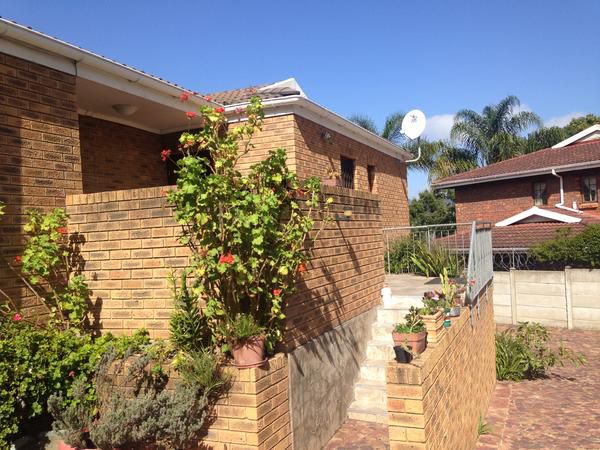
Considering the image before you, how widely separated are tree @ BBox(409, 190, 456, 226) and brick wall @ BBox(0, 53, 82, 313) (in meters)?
27.0

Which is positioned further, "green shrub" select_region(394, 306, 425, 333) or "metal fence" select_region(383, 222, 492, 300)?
"metal fence" select_region(383, 222, 492, 300)

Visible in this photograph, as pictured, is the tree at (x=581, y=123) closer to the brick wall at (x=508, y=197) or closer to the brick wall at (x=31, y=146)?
the brick wall at (x=508, y=197)

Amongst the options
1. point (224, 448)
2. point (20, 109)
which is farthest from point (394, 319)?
point (20, 109)

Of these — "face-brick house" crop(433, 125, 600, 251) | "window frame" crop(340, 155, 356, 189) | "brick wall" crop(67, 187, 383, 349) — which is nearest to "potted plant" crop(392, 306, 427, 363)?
"brick wall" crop(67, 187, 383, 349)

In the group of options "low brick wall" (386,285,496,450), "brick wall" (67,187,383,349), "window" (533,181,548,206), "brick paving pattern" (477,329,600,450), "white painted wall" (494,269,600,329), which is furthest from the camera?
"window" (533,181,548,206)

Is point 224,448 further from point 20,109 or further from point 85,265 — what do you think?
point 20,109

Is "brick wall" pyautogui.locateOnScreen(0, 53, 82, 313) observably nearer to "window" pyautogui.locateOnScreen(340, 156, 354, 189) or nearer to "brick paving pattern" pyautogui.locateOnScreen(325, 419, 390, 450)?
"brick paving pattern" pyautogui.locateOnScreen(325, 419, 390, 450)

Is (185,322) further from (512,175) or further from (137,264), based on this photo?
(512,175)

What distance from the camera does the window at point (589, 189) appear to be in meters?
18.3

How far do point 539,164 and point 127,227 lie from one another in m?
19.0

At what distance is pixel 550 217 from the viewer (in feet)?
56.9

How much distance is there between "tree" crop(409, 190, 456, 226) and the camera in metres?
30.7

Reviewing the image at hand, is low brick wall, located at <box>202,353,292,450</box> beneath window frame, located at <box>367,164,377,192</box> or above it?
beneath

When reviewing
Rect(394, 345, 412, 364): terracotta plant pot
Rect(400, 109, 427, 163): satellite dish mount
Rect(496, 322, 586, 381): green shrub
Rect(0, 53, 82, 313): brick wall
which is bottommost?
Rect(496, 322, 586, 381): green shrub
